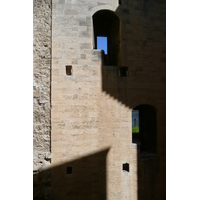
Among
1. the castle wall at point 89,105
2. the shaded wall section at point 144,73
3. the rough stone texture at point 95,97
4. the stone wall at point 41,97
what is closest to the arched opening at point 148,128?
the shaded wall section at point 144,73

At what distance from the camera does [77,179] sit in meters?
5.53

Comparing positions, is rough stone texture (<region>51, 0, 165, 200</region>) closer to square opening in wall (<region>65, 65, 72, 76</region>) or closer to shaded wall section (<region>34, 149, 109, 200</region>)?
shaded wall section (<region>34, 149, 109, 200</region>)

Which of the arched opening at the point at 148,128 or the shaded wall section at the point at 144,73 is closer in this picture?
the shaded wall section at the point at 144,73

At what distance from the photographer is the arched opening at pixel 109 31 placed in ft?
20.8

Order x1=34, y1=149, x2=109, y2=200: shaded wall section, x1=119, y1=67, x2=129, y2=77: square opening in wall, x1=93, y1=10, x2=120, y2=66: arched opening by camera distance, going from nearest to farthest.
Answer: x1=34, y1=149, x2=109, y2=200: shaded wall section → x1=119, y1=67, x2=129, y2=77: square opening in wall → x1=93, y1=10, x2=120, y2=66: arched opening

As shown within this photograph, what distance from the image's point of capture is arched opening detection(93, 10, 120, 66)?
6351 mm

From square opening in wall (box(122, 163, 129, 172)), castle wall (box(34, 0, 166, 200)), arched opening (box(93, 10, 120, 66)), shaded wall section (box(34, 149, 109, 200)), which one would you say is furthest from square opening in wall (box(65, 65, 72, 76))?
square opening in wall (box(122, 163, 129, 172))

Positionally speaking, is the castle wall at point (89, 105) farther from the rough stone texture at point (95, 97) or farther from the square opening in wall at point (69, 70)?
the square opening in wall at point (69, 70)

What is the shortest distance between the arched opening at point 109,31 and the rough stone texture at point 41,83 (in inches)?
79.9

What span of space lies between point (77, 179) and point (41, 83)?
135 inches

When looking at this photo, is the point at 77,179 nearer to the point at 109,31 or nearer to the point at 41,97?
the point at 41,97

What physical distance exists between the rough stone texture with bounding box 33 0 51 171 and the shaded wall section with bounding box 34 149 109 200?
0.51m

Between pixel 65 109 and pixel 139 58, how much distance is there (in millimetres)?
3240

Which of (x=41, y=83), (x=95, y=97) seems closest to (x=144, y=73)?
(x=95, y=97)
